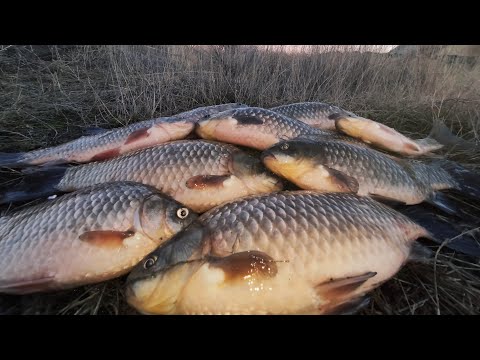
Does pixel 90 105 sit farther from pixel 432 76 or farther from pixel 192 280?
pixel 432 76

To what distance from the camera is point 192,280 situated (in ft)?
5.00

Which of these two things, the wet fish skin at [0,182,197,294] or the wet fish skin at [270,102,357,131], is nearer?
the wet fish skin at [0,182,197,294]

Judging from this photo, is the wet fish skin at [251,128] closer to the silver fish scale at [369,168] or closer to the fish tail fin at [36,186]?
the silver fish scale at [369,168]

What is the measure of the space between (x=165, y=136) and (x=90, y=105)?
7.14 feet

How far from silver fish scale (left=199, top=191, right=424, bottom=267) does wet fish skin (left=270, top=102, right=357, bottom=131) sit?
1.77 m

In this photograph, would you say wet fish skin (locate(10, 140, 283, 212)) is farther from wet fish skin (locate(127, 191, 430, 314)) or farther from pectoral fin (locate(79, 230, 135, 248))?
pectoral fin (locate(79, 230, 135, 248))

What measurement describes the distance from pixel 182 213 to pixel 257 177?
68cm

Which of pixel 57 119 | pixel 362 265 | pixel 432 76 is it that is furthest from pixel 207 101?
pixel 432 76

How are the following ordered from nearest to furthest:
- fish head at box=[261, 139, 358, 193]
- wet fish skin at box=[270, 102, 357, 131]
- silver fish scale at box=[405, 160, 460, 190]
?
fish head at box=[261, 139, 358, 193] → silver fish scale at box=[405, 160, 460, 190] → wet fish skin at box=[270, 102, 357, 131]

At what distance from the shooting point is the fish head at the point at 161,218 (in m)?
1.85

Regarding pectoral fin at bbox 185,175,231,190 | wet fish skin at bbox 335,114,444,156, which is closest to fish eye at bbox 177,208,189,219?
pectoral fin at bbox 185,175,231,190

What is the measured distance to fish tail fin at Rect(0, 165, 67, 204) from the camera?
2377 millimetres

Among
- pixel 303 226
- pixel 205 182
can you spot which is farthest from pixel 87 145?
pixel 303 226

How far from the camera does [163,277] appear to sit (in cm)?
151
